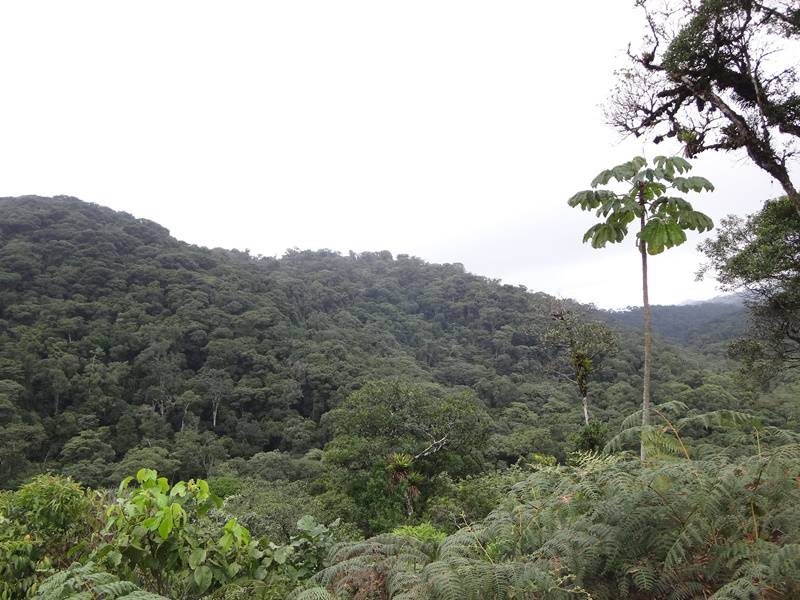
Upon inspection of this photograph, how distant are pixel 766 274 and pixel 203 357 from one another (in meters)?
31.4

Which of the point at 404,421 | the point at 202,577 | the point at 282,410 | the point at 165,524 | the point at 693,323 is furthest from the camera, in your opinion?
the point at 693,323

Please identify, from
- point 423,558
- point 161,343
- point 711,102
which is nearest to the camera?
point 423,558

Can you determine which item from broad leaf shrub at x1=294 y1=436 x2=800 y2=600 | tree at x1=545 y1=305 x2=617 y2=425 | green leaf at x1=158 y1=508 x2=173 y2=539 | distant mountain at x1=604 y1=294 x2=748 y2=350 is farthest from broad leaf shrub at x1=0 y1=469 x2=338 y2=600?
distant mountain at x1=604 y1=294 x2=748 y2=350

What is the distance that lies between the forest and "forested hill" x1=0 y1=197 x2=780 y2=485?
0.19m

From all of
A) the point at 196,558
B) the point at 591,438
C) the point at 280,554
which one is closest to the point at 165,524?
the point at 196,558

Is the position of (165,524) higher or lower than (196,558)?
higher

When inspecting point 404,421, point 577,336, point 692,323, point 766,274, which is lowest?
point 404,421

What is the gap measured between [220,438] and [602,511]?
89.5 ft

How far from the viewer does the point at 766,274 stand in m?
9.56

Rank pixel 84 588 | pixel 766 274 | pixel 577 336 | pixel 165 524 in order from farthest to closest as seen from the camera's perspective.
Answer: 1. pixel 577 336
2. pixel 766 274
3. pixel 165 524
4. pixel 84 588

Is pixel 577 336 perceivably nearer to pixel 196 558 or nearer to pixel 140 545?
pixel 196 558

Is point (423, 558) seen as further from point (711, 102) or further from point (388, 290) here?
point (388, 290)

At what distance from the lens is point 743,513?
2.39 meters

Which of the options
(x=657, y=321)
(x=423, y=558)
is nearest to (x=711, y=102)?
(x=423, y=558)
